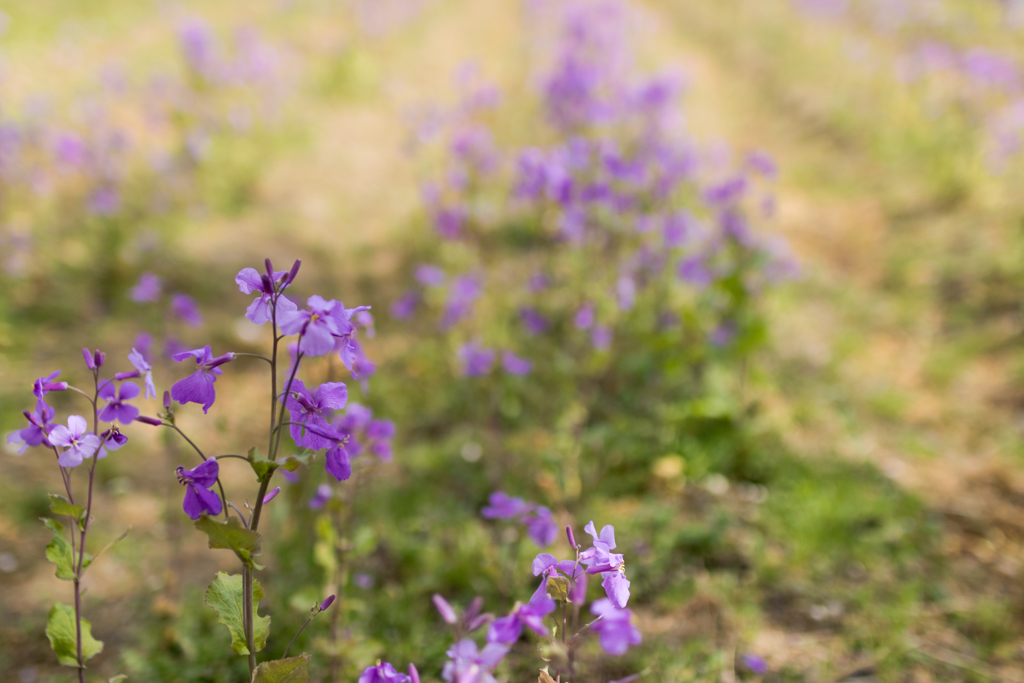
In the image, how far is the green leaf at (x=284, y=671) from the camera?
118 cm

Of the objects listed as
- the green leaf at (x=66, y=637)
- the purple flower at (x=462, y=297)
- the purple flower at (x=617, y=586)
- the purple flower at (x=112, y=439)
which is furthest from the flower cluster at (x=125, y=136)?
the purple flower at (x=617, y=586)

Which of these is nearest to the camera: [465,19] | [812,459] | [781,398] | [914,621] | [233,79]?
[914,621]

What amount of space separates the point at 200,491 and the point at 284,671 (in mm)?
430

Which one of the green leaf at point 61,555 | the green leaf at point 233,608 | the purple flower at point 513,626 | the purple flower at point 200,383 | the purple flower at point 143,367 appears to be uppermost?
the purple flower at point 143,367

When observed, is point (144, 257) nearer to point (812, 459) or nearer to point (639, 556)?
point (639, 556)

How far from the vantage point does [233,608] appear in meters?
1.24

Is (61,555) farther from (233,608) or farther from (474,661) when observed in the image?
(474,661)

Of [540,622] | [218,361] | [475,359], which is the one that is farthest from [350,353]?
[475,359]

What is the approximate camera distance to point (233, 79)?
6.09 metres

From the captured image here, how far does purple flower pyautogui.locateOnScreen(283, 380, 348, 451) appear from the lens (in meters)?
1.11

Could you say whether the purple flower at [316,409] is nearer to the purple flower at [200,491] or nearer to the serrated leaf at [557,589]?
the purple flower at [200,491]

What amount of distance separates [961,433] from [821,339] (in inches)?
42.3

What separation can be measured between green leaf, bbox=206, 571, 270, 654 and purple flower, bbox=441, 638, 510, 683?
516mm

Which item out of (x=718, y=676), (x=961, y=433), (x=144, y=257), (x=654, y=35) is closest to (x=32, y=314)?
(x=144, y=257)
